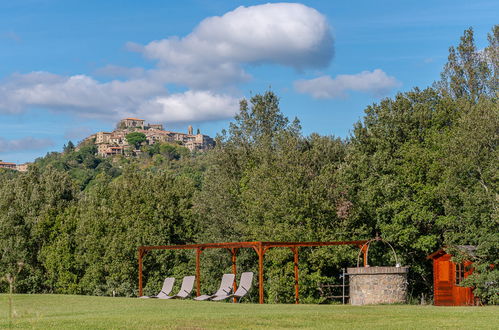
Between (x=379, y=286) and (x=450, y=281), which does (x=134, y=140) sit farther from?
(x=379, y=286)

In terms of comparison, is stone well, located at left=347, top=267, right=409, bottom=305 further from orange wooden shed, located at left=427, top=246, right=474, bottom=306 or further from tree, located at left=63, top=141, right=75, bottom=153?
tree, located at left=63, top=141, right=75, bottom=153

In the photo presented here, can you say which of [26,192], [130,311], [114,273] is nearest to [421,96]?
[114,273]

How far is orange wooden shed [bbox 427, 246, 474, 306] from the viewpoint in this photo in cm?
2259

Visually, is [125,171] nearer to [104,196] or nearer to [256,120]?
[104,196]

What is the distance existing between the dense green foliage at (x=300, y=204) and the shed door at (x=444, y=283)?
36.1 inches

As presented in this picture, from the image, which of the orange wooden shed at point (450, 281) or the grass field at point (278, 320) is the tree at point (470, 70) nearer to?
the orange wooden shed at point (450, 281)

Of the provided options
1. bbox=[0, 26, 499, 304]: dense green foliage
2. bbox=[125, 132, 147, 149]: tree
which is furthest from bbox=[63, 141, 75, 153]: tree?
bbox=[0, 26, 499, 304]: dense green foliage

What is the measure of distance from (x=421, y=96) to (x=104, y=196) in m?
18.0

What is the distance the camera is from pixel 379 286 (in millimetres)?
20172

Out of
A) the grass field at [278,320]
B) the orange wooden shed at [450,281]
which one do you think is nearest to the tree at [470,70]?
the orange wooden shed at [450,281]

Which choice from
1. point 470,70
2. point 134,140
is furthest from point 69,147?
point 470,70

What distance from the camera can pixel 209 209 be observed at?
109 feet

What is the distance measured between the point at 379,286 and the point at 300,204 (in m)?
7.03

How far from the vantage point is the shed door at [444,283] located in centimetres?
2302
